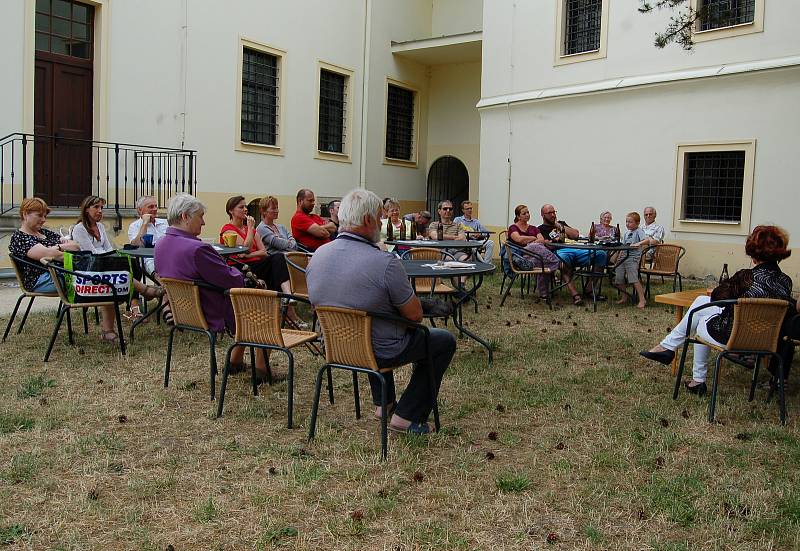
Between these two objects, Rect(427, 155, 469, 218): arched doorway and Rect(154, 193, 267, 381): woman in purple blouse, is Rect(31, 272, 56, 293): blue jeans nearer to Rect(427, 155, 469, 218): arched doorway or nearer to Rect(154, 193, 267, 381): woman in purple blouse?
Rect(154, 193, 267, 381): woman in purple blouse

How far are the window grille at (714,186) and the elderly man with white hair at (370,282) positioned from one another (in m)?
10.0

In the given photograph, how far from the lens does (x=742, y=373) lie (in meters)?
5.95

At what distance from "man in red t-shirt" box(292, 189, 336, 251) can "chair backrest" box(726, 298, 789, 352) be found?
471cm

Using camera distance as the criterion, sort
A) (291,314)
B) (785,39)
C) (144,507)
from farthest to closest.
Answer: (785,39) < (291,314) < (144,507)

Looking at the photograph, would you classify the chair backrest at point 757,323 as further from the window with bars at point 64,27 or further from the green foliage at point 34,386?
the window with bars at point 64,27

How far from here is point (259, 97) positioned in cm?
1530

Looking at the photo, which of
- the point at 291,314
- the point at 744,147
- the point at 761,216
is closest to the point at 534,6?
the point at 744,147

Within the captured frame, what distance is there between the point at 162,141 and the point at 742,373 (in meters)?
10.3

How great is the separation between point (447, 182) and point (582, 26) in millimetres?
6362

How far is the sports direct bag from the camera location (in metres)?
5.94

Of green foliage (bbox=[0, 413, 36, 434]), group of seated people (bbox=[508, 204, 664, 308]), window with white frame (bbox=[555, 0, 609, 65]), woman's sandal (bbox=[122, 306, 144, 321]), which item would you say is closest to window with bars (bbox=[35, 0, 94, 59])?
woman's sandal (bbox=[122, 306, 144, 321])

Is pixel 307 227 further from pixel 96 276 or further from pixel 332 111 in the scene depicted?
pixel 332 111

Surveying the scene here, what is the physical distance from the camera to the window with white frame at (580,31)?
14.1 m

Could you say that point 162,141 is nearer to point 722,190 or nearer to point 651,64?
point 651,64
